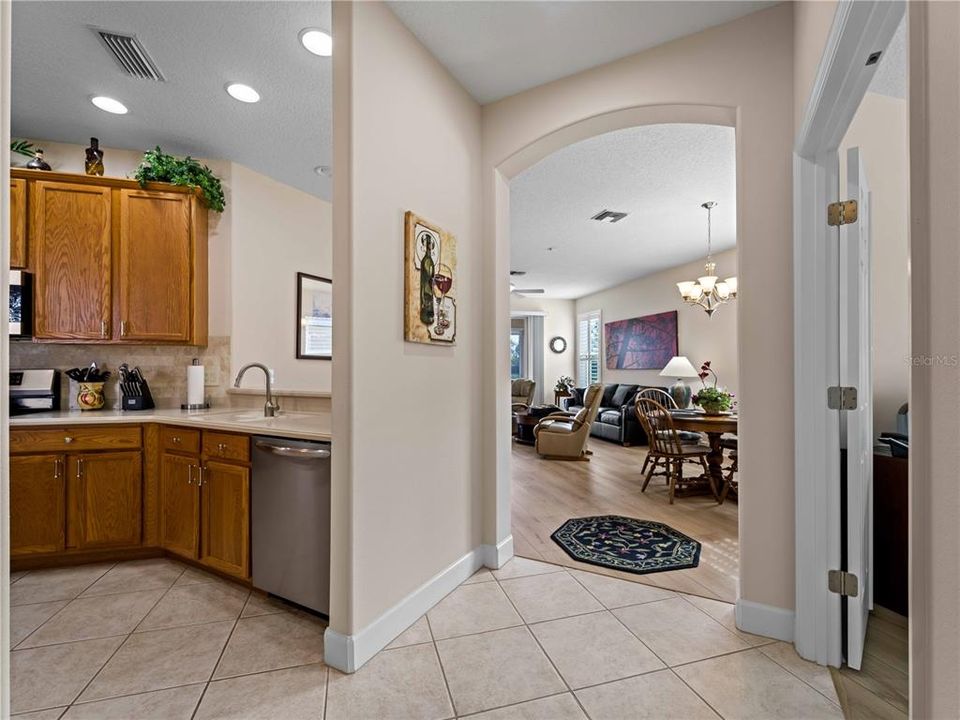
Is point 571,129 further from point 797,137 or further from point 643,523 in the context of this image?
point 643,523

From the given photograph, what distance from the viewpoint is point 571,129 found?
253cm

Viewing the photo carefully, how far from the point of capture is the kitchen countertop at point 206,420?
2.14m

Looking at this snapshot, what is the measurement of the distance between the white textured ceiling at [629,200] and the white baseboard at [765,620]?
2918 mm

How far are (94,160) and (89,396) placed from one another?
5.31 feet

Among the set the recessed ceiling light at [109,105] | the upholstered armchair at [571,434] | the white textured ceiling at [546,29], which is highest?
the recessed ceiling light at [109,105]

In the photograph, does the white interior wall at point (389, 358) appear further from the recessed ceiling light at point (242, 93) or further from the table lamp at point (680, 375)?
the table lamp at point (680, 375)

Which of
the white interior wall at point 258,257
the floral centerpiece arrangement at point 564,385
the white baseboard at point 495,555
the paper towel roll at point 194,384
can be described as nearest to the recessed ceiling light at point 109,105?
the white interior wall at point 258,257

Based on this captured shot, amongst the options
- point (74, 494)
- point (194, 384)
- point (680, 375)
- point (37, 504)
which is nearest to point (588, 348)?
point (680, 375)

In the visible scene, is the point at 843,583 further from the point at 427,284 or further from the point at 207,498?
the point at 207,498

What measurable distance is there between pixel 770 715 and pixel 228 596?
2399 mm

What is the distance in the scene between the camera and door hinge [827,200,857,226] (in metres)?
1.76

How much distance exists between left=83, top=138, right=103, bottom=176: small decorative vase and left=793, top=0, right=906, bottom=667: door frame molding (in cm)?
409

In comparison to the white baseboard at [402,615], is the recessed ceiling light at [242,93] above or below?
above

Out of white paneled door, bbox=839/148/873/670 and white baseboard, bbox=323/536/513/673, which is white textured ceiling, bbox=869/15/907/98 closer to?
white paneled door, bbox=839/148/873/670
